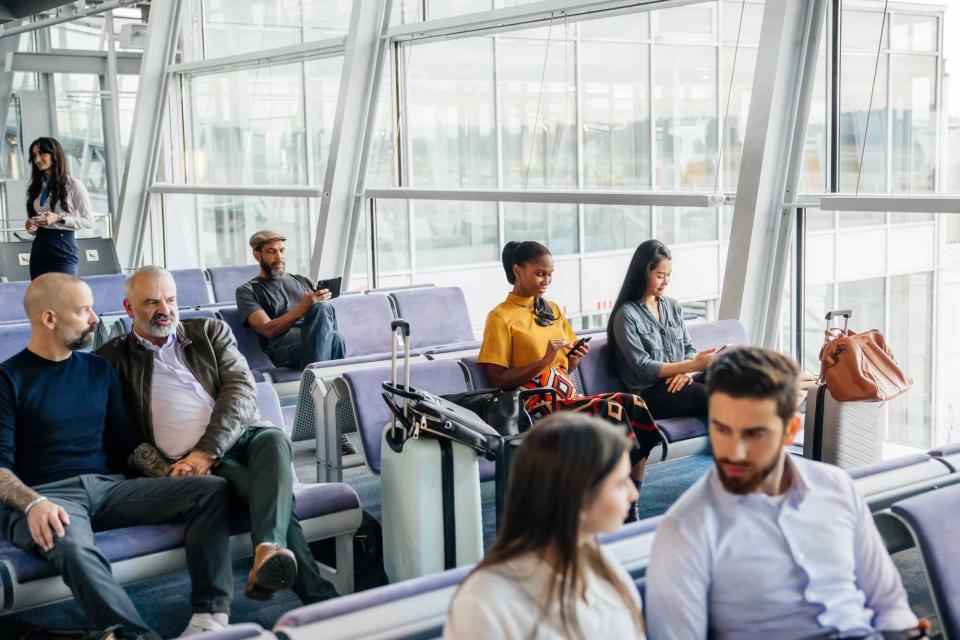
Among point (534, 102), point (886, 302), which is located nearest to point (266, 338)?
point (534, 102)

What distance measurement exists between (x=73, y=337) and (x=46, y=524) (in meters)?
0.66

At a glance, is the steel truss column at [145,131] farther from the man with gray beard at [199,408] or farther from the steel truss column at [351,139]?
the man with gray beard at [199,408]

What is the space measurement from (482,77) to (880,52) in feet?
11.3

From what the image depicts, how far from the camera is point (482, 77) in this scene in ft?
26.9

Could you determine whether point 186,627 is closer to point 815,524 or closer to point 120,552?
point 120,552

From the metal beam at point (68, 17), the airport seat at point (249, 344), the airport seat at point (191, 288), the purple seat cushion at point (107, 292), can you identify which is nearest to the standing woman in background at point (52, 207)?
the purple seat cushion at point (107, 292)

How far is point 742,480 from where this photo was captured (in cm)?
204

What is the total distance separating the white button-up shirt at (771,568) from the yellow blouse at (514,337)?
2.44 m

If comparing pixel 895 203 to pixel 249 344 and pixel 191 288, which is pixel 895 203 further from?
pixel 191 288

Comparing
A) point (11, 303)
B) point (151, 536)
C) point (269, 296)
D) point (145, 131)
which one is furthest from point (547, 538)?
point (145, 131)

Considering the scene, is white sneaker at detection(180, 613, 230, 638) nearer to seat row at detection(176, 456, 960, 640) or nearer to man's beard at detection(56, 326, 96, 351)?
man's beard at detection(56, 326, 96, 351)

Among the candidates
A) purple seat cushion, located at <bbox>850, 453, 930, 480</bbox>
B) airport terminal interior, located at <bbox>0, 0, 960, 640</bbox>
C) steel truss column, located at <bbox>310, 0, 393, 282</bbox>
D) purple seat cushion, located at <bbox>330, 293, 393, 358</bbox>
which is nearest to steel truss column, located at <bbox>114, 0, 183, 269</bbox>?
airport terminal interior, located at <bbox>0, 0, 960, 640</bbox>

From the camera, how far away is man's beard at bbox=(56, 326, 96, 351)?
136 inches

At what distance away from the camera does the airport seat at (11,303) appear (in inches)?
264
